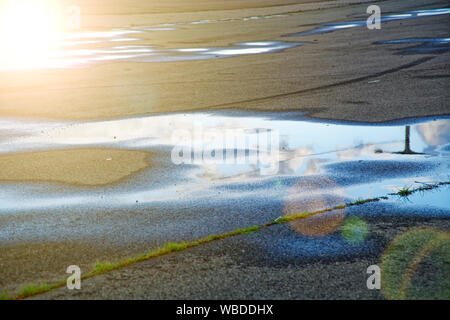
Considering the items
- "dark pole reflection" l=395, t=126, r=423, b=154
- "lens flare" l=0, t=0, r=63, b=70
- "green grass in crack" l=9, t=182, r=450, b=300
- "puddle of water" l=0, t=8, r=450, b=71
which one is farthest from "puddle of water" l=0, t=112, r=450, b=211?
"lens flare" l=0, t=0, r=63, b=70

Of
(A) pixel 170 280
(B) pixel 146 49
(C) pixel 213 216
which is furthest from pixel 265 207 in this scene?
(B) pixel 146 49

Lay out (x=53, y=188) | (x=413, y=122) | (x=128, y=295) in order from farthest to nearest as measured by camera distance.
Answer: (x=413, y=122) → (x=53, y=188) → (x=128, y=295)

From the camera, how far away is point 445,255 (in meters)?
6.71

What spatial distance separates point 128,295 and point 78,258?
4.17 feet

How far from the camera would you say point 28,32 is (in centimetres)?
4756

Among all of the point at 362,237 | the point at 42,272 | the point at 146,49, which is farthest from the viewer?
the point at 146,49

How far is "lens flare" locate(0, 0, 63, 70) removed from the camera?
2912 centimetres

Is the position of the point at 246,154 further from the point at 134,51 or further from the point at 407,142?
the point at 134,51

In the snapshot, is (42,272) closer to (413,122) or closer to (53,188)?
(53,188)

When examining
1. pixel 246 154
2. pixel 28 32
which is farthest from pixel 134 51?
pixel 28 32

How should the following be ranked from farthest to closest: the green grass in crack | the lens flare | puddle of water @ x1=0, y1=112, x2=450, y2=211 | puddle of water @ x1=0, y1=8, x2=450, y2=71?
the lens flare < puddle of water @ x1=0, y1=8, x2=450, y2=71 < puddle of water @ x1=0, y1=112, x2=450, y2=211 < the green grass in crack

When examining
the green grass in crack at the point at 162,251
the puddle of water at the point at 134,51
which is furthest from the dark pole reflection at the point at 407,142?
the puddle of water at the point at 134,51

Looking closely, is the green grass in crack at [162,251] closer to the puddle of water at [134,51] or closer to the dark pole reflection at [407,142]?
the dark pole reflection at [407,142]

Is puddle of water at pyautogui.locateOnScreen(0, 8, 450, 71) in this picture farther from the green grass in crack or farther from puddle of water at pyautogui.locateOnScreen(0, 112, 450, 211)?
the green grass in crack
